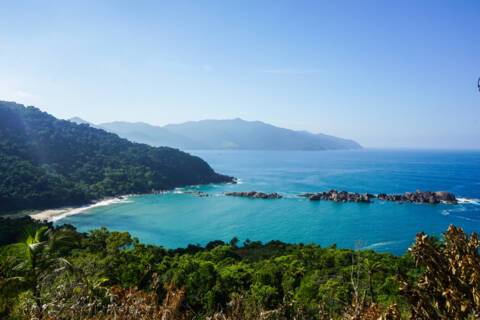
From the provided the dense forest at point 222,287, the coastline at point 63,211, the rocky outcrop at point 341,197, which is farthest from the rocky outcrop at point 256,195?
the dense forest at point 222,287

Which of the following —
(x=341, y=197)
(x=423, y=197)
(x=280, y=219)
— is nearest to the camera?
(x=280, y=219)

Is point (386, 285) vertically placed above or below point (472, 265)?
below

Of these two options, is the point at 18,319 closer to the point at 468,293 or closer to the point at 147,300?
the point at 147,300

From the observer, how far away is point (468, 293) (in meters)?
2.71

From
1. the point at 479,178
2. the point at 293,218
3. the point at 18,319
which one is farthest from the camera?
the point at 479,178

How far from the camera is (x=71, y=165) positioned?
272 feet

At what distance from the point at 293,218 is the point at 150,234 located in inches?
856

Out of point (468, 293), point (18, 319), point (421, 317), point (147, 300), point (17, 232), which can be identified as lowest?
point (17, 232)

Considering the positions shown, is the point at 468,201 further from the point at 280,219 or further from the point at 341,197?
the point at 280,219

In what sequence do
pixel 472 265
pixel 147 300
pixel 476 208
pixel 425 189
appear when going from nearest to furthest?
pixel 472 265 < pixel 147 300 < pixel 476 208 < pixel 425 189

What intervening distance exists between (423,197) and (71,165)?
75727mm

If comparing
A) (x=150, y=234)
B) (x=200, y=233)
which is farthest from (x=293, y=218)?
(x=150, y=234)

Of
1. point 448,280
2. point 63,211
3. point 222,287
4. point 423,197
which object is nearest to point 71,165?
point 63,211

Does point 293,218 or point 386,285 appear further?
point 293,218
